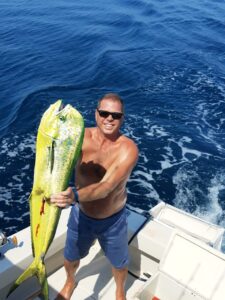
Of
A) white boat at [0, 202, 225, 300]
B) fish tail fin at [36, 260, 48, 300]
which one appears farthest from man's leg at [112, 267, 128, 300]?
fish tail fin at [36, 260, 48, 300]

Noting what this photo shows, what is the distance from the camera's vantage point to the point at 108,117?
3.21m

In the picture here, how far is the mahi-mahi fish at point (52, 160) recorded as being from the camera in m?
2.50

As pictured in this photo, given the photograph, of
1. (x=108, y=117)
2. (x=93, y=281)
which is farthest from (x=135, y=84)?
(x=108, y=117)

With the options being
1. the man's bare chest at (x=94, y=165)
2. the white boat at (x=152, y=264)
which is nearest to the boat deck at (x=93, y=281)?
the white boat at (x=152, y=264)

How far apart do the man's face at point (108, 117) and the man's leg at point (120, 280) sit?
4.91ft

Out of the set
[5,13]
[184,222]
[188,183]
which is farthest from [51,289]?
[5,13]

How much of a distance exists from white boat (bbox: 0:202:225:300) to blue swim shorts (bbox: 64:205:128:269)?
0.49 metres

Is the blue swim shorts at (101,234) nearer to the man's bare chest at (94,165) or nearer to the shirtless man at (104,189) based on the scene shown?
the shirtless man at (104,189)

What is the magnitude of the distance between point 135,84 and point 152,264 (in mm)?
9825

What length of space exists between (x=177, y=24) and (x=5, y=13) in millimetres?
9922

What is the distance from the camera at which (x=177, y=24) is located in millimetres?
20734

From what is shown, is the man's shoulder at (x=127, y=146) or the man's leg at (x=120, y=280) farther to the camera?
the man's leg at (x=120, y=280)

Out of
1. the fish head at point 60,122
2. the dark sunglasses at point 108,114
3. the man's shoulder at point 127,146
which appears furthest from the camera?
the man's shoulder at point 127,146

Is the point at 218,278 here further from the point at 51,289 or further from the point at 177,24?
the point at 177,24
